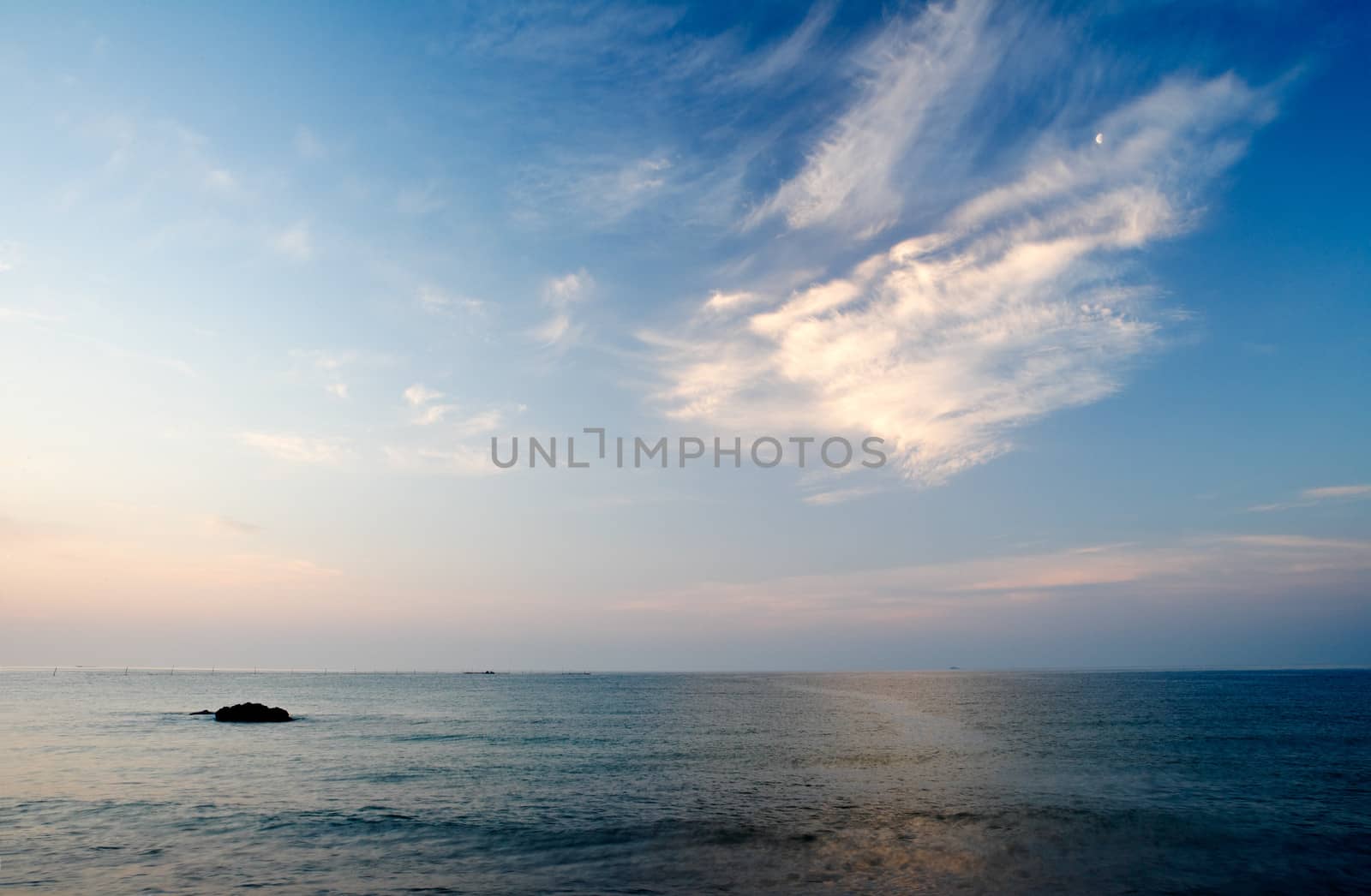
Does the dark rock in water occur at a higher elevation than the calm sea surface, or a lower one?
lower

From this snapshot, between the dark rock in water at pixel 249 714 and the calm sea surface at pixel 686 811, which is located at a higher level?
the calm sea surface at pixel 686 811

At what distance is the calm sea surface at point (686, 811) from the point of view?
2528cm

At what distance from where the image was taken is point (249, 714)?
87.4 m

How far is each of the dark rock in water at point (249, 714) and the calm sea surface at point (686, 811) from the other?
13.2 metres

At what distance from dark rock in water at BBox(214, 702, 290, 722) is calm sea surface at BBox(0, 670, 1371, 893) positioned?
1317cm

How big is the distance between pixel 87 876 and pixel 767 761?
39.3 metres

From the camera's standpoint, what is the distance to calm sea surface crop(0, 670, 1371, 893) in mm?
25281

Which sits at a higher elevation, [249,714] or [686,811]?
[686,811]

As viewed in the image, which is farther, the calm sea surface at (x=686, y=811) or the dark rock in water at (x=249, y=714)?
the dark rock in water at (x=249, y=714)

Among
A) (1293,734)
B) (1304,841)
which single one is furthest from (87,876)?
(1293,734)

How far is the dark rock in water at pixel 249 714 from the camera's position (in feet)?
285

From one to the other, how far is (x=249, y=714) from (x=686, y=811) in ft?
248

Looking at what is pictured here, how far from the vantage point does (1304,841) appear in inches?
1193

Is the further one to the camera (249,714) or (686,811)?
(249,714)
